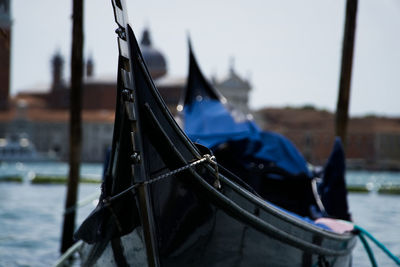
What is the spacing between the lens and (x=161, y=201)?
2203 millimetres

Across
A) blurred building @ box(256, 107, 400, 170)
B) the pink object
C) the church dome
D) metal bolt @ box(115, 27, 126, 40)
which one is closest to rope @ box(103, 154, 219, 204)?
metal bolt @ box(115, 27, 126, 40)

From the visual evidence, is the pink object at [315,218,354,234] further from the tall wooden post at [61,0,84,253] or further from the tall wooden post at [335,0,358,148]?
the tall wooden post at [61,0,84,253]

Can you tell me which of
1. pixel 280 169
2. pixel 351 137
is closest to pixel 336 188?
pixel 280 169

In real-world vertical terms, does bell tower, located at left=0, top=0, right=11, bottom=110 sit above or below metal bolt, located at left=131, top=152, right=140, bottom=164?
above

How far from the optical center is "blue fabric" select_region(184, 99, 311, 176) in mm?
4230

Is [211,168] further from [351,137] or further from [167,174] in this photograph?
[351,137]

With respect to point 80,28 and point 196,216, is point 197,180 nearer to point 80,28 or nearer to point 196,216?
point 196,216

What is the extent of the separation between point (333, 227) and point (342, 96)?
178 centimetres

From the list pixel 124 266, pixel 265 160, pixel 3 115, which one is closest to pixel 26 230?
pixel 265 160

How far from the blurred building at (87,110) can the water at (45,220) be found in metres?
24.5

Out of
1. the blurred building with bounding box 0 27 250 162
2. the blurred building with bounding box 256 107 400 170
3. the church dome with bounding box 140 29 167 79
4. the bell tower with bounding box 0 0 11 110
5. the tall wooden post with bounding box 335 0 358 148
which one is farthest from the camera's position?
the church dome with bounding box 140 29 167 79

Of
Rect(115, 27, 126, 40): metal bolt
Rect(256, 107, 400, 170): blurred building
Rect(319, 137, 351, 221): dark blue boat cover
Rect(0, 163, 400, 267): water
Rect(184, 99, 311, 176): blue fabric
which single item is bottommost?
Rect(256, 107, 400, 170): blurred building

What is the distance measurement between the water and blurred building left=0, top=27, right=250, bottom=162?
24539 mm

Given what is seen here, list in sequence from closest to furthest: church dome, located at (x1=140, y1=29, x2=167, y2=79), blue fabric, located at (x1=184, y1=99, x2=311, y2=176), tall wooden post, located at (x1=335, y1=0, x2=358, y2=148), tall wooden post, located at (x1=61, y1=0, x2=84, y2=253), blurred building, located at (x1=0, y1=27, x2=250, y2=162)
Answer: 1. blue fabric, located at (x1=184, y1=99, x2=311, y2=176)
2. tall wooden post, located at (x1=61, y1=0, x2=84, y2=253)
3. tall wooden post, located at (x1=335, y1=0, x2=358, y2=148)
4. blurred building, located at (x1=0, y1=27, x2=250, y2=162)
5. church dome, located at (x1=140, y1=29, x2=167, y2=79)
